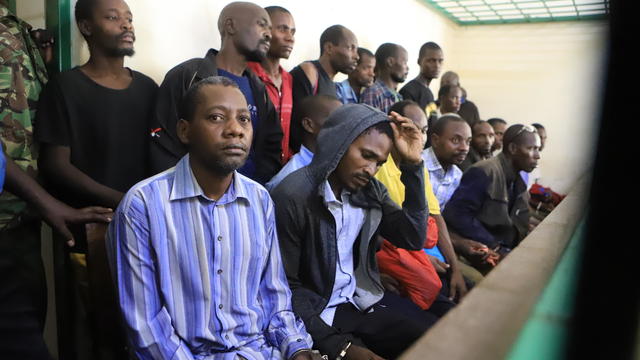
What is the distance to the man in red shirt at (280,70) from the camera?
112 inches

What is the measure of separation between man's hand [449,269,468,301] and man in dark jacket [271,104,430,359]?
58cm

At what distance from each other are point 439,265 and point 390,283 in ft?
1.55

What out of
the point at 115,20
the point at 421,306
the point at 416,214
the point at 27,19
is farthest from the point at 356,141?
the point at 27,19

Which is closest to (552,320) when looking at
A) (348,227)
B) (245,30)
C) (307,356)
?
(307,356)

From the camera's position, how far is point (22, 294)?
5.16 ft

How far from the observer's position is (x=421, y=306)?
221cm

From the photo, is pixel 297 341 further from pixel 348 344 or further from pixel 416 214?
pixel 416 214

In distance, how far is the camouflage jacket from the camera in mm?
1807

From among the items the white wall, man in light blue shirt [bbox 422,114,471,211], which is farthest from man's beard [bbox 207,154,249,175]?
the white wall

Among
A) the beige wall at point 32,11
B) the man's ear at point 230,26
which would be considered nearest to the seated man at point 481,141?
the man's ear at point 230,26

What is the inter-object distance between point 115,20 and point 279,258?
1282 mm

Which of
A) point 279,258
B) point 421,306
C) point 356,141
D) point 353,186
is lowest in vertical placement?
point 421,306

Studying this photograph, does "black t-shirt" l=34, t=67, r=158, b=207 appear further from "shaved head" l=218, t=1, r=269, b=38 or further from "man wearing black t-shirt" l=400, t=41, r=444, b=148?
"man wearing black t-shirt" l=400, t=41, r=444, b=148

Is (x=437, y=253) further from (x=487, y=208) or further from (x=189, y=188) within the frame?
(x=189, y=188)
